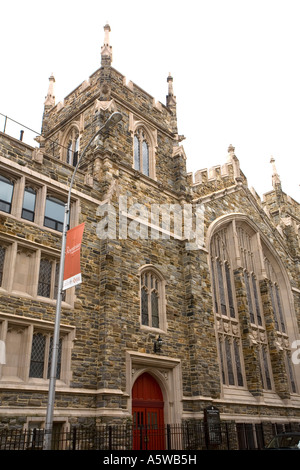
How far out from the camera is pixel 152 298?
1914 cm

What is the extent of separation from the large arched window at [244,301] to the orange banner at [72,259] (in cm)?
1151

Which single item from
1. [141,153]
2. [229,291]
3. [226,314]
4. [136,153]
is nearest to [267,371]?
[226,314]

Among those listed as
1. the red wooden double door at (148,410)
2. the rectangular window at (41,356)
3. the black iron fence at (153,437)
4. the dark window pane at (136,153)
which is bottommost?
the black iron fence at (153,437)

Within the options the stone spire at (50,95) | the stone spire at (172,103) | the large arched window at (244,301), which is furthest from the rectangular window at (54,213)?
the stone spire at (50,95)

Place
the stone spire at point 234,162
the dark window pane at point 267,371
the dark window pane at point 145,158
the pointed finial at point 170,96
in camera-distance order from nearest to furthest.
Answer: the dark window pane at point 145,158
the dark window pane at point 267,371
the pointed finial at point 170,96
the stone spire at point 234,162

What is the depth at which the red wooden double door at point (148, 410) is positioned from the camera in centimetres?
1659

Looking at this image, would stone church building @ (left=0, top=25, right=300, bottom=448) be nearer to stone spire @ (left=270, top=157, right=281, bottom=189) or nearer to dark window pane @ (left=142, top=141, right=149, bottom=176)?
dark window pane @ (left=142, top=141, right=149, bottom=176)

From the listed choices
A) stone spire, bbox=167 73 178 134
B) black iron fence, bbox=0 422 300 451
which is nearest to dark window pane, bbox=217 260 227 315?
black iron fence, bbox=0 422 300 451

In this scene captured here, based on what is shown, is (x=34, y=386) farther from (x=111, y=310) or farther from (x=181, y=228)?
(x=181, y=228)

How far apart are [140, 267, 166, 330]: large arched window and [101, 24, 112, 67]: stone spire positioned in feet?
37.4

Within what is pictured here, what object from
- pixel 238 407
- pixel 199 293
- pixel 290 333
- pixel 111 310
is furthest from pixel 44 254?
pixel 290 333

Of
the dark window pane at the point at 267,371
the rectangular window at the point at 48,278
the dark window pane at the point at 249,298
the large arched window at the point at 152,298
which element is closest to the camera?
the rectangular window at the point at 48,278

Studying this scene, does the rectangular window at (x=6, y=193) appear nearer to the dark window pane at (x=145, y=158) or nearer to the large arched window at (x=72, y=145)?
the large arched window at (x=72, y=145)

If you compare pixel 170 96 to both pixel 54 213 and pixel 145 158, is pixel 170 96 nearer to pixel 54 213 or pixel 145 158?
pixel 145 158
